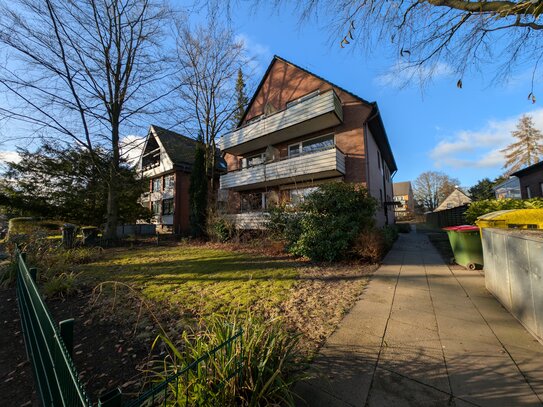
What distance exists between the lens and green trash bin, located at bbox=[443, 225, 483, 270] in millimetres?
6352

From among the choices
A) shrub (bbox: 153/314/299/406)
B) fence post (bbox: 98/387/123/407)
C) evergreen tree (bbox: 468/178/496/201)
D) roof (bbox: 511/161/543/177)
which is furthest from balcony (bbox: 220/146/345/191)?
evergreen tree (bbox: 468/178/496/201)

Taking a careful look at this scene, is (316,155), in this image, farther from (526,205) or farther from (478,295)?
(478,295)

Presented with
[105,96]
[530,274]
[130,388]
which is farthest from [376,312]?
[105,96]

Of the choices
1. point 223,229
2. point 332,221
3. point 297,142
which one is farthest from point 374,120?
point 223,229

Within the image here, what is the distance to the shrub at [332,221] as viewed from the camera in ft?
25.4

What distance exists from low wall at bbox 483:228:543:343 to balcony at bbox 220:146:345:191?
25.0 ft

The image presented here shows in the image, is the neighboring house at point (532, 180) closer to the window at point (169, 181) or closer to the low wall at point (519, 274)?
the low wall at point (519, 274)

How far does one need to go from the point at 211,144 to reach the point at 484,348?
17.5m

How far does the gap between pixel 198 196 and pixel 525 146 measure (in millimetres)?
42084

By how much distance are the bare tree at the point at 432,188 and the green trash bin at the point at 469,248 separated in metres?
56.4

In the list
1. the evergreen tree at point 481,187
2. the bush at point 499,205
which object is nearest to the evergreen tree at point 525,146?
the evergreen tree at point 481,187

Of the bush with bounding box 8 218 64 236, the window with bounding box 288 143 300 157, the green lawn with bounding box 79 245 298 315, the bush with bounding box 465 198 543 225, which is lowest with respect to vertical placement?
the green lawn with bounding box 79 245 298 315

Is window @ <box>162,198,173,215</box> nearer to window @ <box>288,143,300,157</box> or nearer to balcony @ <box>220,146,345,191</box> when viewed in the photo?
balcony @ <box>220,146,345,191</box>

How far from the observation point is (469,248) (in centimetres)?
652
